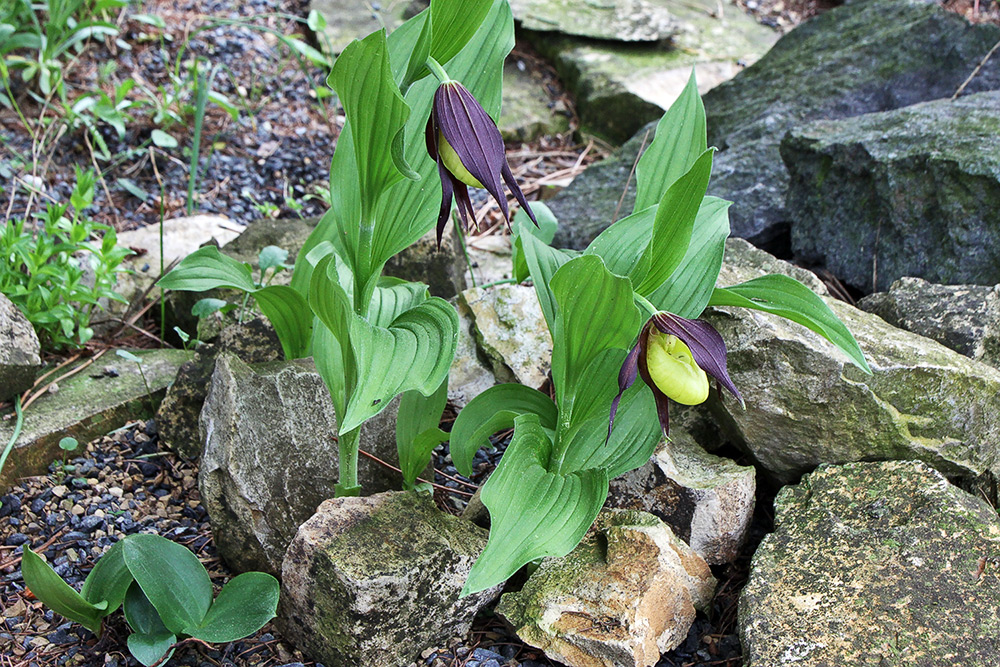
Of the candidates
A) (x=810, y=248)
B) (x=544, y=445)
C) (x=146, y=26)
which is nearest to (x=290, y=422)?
(x=544, y=445)

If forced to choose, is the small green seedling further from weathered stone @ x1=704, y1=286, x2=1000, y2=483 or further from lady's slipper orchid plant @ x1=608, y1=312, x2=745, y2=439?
weathered stone @ x1=704, y1=286, x2=1000, y2=483

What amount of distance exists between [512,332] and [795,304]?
2.52ft

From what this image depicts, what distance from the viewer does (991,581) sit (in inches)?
54.6

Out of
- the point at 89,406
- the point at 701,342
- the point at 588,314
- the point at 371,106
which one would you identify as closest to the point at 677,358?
the point at 701,342

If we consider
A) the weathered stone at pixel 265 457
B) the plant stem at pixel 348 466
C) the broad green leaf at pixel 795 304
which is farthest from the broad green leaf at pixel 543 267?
the weathered stone at pixel 265 457

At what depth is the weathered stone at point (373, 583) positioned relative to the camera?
1347 millimetres

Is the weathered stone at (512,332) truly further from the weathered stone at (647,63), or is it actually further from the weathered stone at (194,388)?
the weathered stone at (647,63)

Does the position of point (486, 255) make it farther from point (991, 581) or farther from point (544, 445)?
point (991, 581)

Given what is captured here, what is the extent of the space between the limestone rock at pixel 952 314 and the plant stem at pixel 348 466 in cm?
125

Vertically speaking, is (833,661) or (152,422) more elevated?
(833,661)

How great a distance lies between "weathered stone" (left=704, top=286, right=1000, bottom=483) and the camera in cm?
160

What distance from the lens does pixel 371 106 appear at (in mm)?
1186

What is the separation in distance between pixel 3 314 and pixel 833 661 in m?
1.73

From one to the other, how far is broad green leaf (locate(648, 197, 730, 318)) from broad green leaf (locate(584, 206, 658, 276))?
0.07 metres
